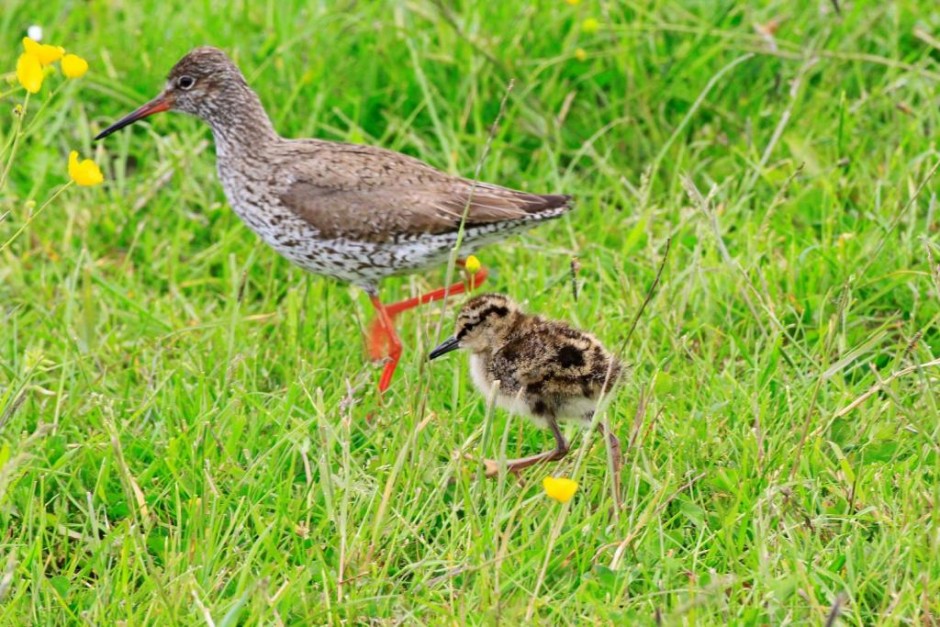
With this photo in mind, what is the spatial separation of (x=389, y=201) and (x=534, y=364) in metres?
1.48

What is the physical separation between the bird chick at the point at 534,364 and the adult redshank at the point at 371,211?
631 mm

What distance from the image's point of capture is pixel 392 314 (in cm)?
691

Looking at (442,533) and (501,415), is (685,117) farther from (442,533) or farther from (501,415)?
(442,533)

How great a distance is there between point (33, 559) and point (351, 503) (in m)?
1.17

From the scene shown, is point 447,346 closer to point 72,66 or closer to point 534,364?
point 534,364

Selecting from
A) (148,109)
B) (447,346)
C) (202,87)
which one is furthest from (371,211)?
(148,109)

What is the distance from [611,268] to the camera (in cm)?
710

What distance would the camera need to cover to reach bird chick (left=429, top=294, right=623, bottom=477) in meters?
5.35

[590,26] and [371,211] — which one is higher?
[590,26]

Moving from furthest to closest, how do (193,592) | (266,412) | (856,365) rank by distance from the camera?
(856,365), (266,412), (193,592)

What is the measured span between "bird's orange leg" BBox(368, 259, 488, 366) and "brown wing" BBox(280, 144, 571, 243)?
0.32m

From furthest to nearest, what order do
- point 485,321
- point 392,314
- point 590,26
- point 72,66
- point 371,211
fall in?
1. point 590,26
2. point 392,314
3. point 371,211
4. point 485,321
5. point 72,66

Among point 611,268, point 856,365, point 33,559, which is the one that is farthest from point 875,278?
point 33,559

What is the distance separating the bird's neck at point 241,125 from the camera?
7086mm
